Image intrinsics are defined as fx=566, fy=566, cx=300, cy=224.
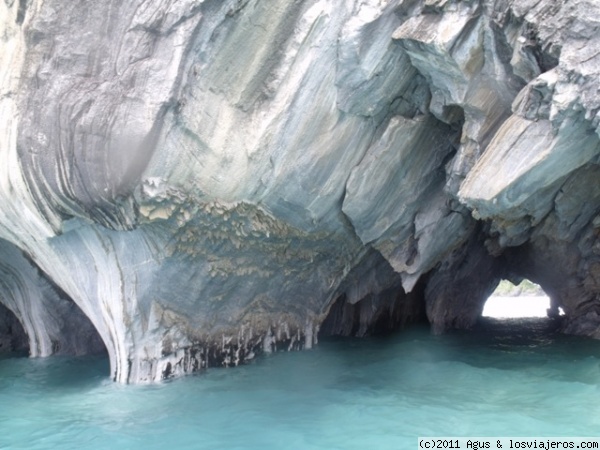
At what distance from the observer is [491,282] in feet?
56.7

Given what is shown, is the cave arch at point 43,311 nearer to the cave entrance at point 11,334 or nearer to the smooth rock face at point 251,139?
the cave entrance at point 11,334

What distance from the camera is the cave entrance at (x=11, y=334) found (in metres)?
14.9

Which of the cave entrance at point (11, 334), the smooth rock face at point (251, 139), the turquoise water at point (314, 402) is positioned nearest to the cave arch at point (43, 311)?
the turquoise water at point (314, 402)

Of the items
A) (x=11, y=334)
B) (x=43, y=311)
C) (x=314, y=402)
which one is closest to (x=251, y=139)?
(x=314, y=402)

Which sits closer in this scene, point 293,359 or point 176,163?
point 176,163

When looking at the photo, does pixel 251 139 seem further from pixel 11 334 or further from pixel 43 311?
pixel 11 334

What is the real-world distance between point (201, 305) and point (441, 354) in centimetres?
545

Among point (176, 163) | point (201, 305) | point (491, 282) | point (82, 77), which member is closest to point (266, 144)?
point (176, 163)

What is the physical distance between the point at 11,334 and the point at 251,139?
10569mm

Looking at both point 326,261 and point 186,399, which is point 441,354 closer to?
point 326,261

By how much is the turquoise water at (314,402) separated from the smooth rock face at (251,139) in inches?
48.1

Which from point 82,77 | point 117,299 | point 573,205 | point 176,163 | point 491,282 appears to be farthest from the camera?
point 491,282

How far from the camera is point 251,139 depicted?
8367 millimetres

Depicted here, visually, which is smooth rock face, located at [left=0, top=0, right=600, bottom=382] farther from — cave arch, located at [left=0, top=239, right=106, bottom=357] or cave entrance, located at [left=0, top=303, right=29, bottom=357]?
cave entrance, located at [left=0, top=303, right=29, bottom=357]
